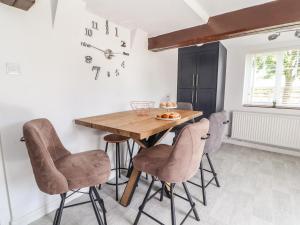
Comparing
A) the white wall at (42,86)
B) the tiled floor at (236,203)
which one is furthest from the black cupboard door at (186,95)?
the white wall at (42,86)

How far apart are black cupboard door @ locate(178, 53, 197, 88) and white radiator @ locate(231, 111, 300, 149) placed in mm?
1242

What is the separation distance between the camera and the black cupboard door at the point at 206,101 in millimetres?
3475

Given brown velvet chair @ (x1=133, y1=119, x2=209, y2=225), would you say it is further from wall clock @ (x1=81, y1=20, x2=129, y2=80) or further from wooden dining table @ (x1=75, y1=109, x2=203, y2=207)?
wall clock @ (x1=81, y1=20, x2=129, y2=80)

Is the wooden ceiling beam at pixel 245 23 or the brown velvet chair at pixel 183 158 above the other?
the wooden ceiling beam at pixel 245 23

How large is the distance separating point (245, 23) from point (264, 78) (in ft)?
6.92

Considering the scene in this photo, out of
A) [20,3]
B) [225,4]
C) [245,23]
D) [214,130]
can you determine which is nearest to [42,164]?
[20,3]

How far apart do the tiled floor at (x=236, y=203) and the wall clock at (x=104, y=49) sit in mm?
1571

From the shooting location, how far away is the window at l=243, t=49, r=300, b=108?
10.8 ft

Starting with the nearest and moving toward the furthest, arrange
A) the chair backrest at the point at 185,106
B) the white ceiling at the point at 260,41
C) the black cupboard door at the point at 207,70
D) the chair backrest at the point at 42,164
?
1. the chair backrest at the point at 42,164
2. the white ceiling at the point at 260,41
3. the chair backrest at the point at 185,106
4. the black cupboard door at the point at 207,70

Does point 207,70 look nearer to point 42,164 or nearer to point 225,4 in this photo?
point 225,4

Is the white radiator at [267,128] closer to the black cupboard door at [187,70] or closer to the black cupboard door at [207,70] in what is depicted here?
the black cupboard door at [207,70]

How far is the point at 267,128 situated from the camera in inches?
134

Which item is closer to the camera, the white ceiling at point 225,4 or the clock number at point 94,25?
the white ceiling at point 225,4

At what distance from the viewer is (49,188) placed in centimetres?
116
